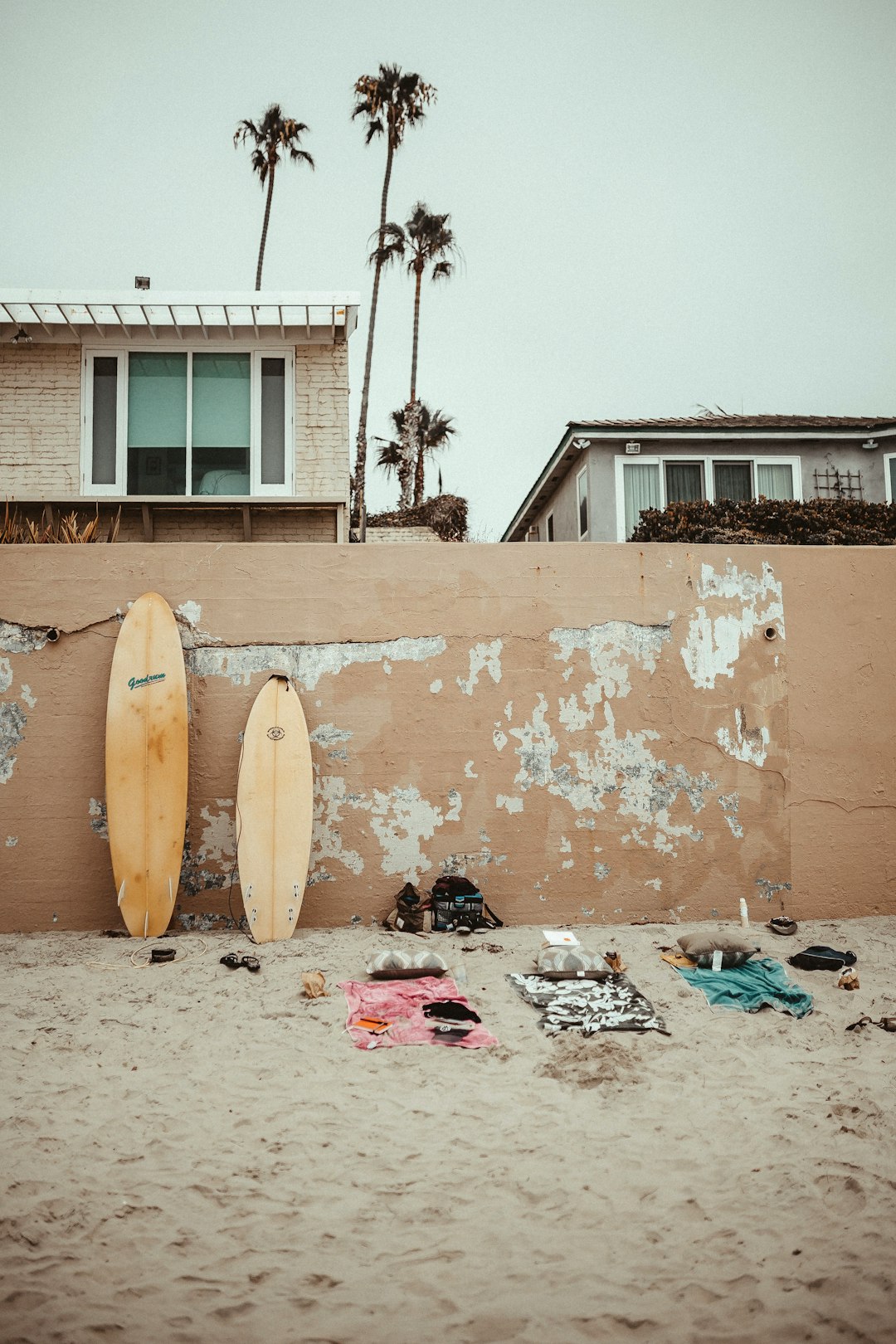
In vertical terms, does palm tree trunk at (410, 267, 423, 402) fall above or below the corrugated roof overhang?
above

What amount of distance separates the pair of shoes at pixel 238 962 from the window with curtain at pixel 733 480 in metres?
9.02

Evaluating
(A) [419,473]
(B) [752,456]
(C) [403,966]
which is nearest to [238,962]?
(C) [403,966]

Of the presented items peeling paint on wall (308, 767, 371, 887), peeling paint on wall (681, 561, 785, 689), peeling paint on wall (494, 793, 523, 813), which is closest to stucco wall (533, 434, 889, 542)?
peeling paint on wall (681, 561, 785, 689)

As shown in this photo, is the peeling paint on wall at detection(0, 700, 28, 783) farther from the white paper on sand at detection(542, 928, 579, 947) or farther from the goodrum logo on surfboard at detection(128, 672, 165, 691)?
the white paper on sand at detection(542, 928, 579, 947)

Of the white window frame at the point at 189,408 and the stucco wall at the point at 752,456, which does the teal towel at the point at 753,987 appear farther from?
the stucco wall at the point at 752,456

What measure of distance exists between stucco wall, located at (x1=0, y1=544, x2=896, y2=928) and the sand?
0.98m

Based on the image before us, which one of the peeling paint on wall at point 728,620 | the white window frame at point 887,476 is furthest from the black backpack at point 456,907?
the white window frame at point 887,476

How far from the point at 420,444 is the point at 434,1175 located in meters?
18.5

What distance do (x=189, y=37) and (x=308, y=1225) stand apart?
1282 centimetres

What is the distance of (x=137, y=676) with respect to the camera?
15.0 ft

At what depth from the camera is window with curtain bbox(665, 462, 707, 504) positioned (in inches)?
432

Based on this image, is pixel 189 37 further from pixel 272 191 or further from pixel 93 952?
pixel 93 952

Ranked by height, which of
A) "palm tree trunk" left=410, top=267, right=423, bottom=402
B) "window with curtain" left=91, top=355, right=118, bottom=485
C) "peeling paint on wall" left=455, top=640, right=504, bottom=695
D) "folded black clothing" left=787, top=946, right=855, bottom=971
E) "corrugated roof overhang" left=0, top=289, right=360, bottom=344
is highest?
"palm tree trunk" left=410, top=267, right=423, bottom=402

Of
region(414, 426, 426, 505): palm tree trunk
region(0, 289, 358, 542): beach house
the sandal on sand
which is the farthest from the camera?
region(414, 426, 426, 505): palm tree trunk
